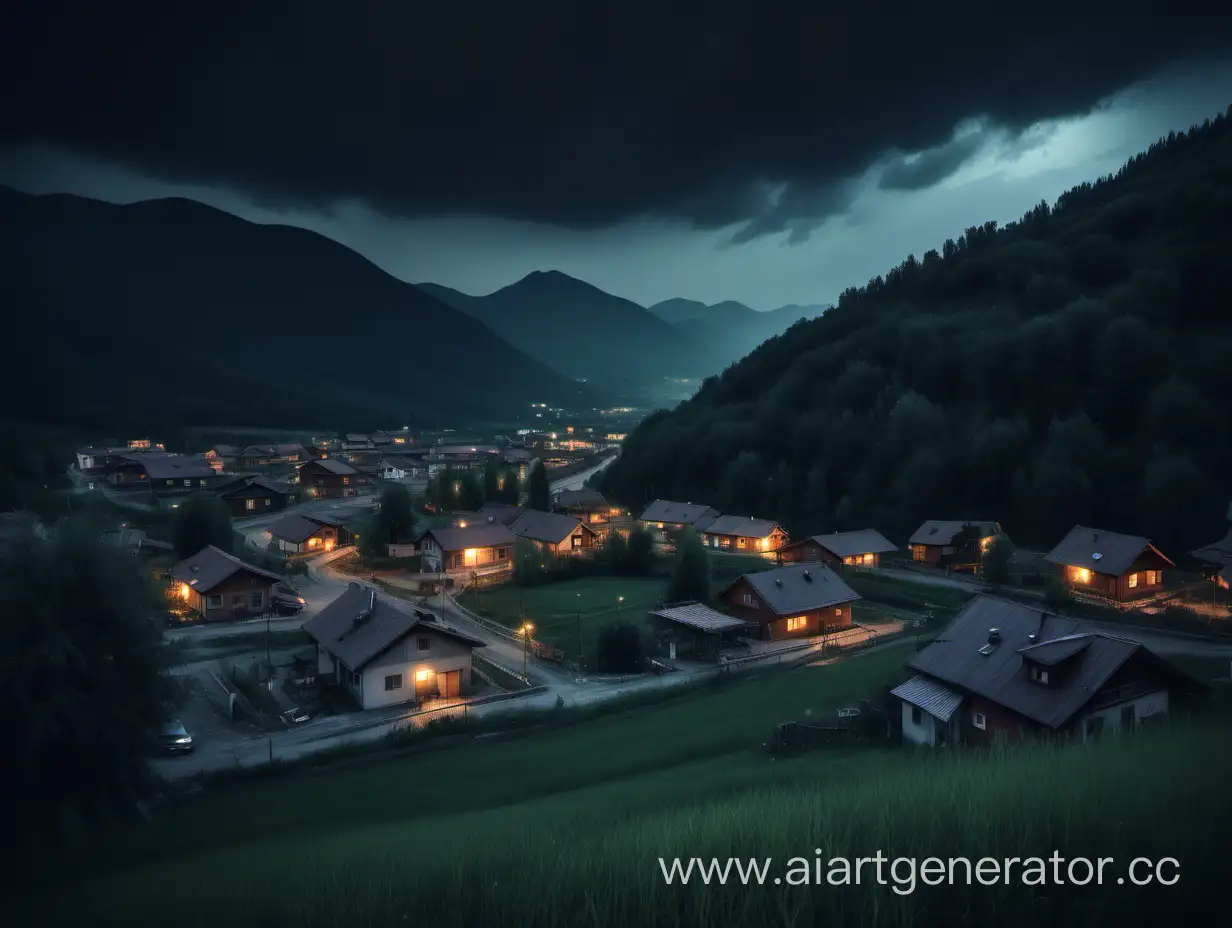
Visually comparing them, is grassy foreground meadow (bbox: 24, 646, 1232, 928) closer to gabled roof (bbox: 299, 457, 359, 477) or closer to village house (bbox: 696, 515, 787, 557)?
village house (bbox: 696, 515, 787, 557)

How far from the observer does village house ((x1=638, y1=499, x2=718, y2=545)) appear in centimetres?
7719

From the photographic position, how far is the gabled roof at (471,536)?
59781 millimetres

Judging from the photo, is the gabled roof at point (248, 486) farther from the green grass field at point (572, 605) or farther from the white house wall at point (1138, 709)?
the white house wall at point (1138, 709)

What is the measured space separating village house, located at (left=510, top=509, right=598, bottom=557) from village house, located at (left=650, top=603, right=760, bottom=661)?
876 inches

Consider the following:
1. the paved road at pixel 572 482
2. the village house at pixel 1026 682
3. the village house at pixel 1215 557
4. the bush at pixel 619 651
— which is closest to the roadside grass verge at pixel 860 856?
the village house at pixel 1026 682

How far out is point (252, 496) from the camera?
79000 mm

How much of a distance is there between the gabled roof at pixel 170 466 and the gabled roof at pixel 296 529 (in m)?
28.2

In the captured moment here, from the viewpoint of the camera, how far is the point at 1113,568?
45.8 metres

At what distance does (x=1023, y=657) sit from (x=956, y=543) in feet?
144

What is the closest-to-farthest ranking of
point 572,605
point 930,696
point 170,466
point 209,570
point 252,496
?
point 930,696 → point 209,570 → point 572,605 → point 252,496 → point 170,466

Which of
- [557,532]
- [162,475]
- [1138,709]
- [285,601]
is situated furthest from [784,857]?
[162,475]

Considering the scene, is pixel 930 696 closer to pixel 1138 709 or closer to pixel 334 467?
pixel 1138 709

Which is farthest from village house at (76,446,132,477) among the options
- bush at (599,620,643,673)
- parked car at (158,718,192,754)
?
bush at (599,620,643,673)

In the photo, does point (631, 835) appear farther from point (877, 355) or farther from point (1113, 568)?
point (877, 355)
